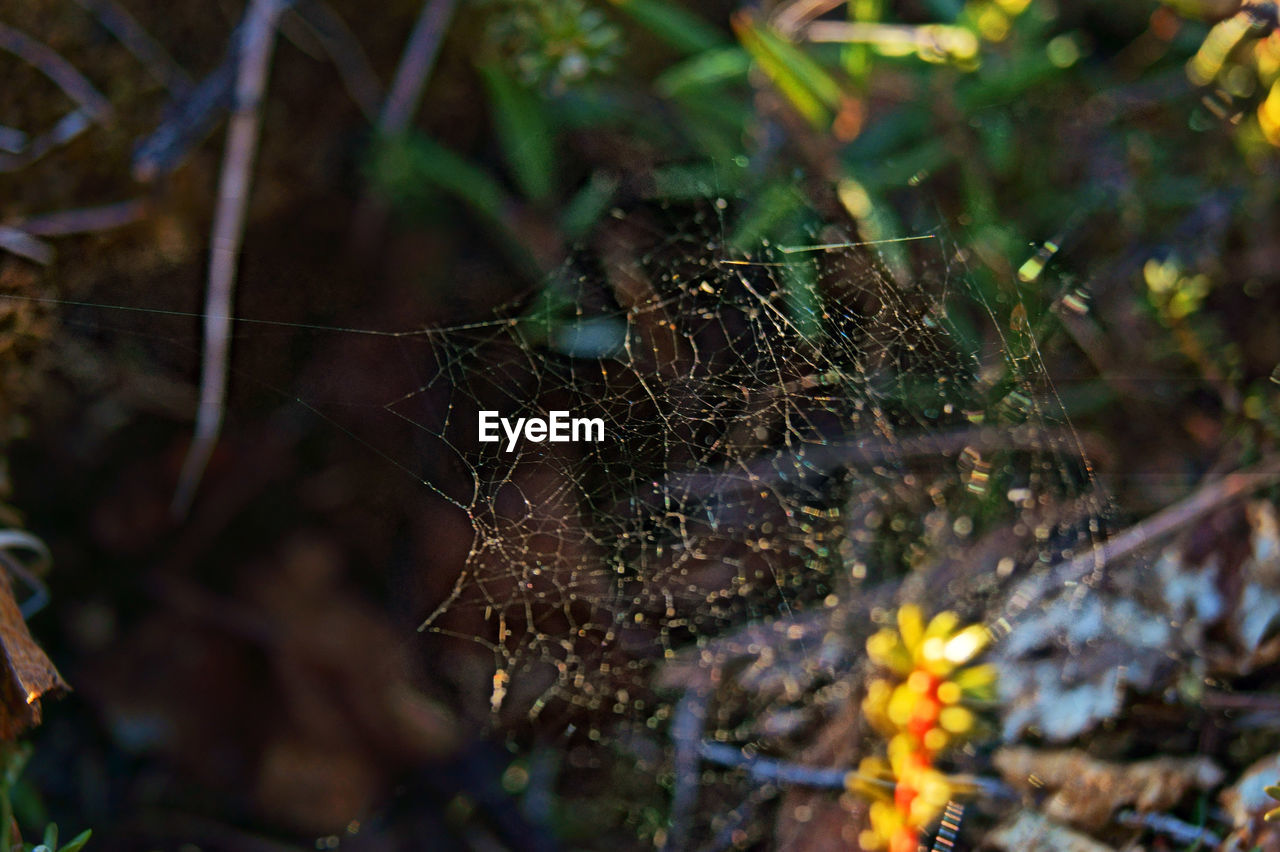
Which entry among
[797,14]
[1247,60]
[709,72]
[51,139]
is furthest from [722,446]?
[51,139]

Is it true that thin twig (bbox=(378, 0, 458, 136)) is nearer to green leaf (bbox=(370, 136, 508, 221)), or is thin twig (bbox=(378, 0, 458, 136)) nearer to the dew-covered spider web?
green leaf (bbox=(370, 136, 508, 221))

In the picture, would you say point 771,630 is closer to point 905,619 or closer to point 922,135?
point 905,619

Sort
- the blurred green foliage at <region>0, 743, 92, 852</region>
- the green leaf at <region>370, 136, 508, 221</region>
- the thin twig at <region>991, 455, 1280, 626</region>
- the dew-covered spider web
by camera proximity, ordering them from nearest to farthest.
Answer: the blurred green foliage at <region>0, 743, 92, 852</region> < the dew-covered spider web < the thin twig at <region>991, 455, 1280, 626</region> < the green leaf at <region>370, 136, 508, 221</region>

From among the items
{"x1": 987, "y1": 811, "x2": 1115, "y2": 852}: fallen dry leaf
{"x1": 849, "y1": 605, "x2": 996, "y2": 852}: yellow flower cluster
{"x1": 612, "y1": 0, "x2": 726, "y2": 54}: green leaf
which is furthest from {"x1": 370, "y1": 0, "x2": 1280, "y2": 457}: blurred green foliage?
{"x1": 987, "y1": 811, "x2": 1115, "y2": 852}: fallen dry leaf

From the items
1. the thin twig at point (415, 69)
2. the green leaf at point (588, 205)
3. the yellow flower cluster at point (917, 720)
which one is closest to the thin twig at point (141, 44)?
the thin twig at point (415, 69)

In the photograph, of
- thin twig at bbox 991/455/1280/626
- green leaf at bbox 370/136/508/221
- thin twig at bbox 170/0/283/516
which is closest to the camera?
thin twig at bbox 991/455/1280/626

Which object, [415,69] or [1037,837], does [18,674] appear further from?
[1037,837]
